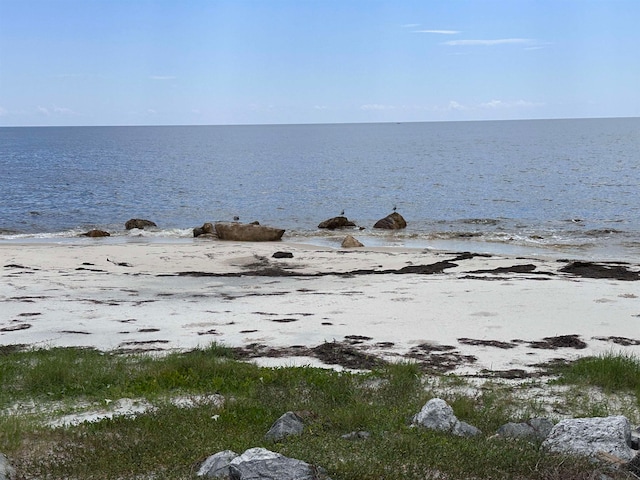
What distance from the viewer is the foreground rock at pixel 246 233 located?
3178 cm

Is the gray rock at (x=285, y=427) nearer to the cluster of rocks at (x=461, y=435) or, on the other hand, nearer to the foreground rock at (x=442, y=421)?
the cluster of rocks at (x=461, y=435)

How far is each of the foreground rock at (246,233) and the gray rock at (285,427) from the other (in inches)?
939

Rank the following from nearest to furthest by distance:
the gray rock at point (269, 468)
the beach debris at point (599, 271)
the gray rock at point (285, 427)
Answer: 1. the gray rock at point (269, 468)
2. the gray rock at point (285, 427)
3. the beach debris at point (599, 271)

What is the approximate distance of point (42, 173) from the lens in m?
80.1

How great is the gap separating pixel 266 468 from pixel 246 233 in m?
25.6

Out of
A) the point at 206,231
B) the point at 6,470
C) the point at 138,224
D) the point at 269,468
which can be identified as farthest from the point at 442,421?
the point at 138,224

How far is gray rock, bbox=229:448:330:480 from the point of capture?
639 centimetres

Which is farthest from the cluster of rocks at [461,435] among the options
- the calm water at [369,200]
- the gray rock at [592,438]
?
the calm water at [369,200]

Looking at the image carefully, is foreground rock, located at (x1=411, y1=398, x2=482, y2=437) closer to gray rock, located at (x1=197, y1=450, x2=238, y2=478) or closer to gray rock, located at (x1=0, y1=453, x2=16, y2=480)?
gray rock, located at (x1=197, y1=450, x2=238, y2=478)

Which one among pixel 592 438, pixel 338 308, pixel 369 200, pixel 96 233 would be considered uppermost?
pixel 369 200

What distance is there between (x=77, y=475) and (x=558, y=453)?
4.43 m

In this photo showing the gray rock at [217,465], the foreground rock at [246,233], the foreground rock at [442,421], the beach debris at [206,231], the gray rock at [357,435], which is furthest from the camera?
the beach debris at [206,231]

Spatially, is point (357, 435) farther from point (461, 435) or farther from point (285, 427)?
point (461, 435)

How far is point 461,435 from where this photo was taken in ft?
26.0
